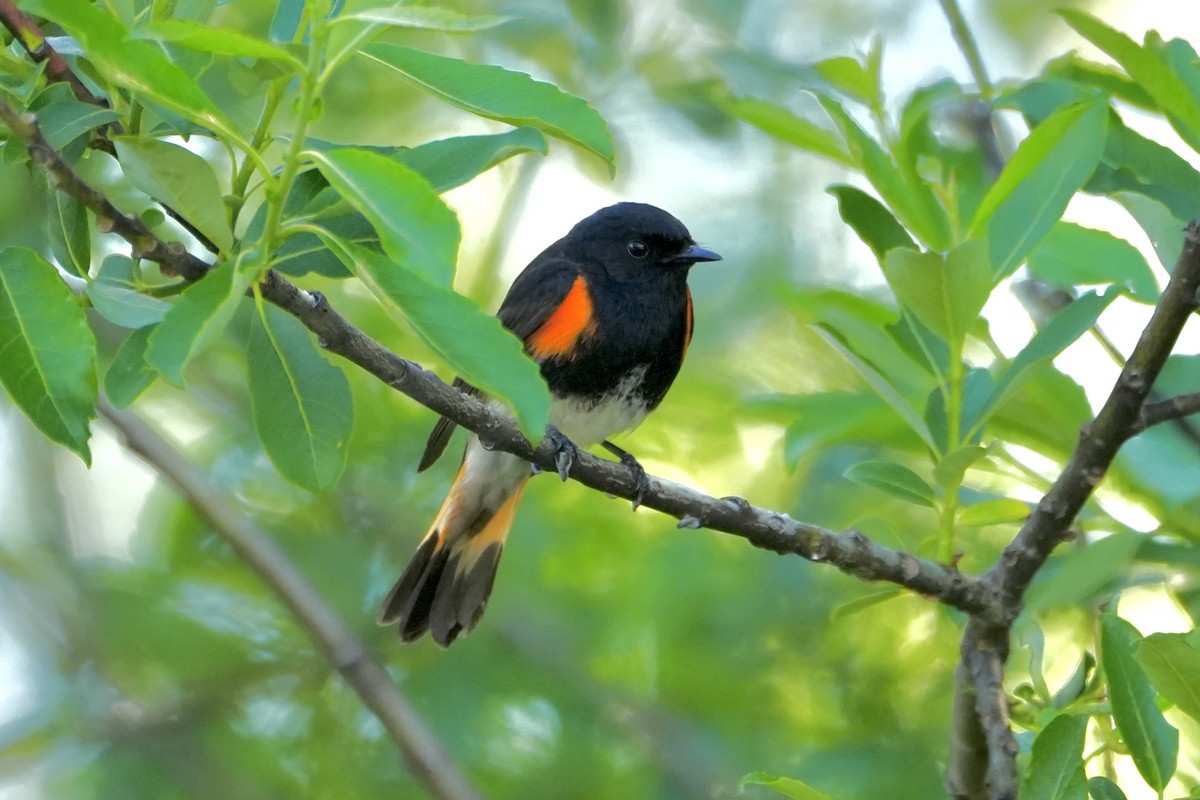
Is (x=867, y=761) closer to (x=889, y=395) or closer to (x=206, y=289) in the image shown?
(x=889, y=395)

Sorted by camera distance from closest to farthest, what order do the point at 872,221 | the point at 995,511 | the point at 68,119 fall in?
1. the point at 68,119
2. the point at 872,221
3. the point at 995,511

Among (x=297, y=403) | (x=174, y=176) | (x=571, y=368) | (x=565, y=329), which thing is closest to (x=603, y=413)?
(x=571, y=368)

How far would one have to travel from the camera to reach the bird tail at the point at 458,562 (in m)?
3.96

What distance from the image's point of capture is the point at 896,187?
2.53 meters

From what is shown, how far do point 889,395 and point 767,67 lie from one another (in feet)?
8.82

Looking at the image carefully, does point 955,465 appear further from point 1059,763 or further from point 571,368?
point 571,368

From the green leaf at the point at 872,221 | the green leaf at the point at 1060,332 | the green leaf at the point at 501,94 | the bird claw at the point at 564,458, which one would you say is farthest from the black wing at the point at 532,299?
the green leaf at the point at 501,94

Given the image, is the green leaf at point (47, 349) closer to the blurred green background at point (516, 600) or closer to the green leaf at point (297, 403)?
the green leaf at point (297, 403)

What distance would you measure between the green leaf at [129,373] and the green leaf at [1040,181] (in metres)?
1.45

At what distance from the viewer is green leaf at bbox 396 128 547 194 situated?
1.75 meters

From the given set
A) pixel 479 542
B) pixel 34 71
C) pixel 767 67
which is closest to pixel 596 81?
pixel 767 67

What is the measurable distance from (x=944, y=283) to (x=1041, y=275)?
58 centimetres

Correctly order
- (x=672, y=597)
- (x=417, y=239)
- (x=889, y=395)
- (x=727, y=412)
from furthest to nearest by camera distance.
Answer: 1. (x=727, y=412)
2. (x=672, y=597)
3. (x=889, y=395)
4. (x=417, y=239)

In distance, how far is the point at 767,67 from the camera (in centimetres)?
496
